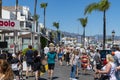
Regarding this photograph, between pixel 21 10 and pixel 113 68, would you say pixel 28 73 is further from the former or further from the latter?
pixel 21 10

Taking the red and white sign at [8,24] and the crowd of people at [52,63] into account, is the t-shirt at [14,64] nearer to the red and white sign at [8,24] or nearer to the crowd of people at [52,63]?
the crowd of people at [52,63]

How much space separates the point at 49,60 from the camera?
792 inches

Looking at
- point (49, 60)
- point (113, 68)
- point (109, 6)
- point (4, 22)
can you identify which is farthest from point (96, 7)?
point (113, 68)

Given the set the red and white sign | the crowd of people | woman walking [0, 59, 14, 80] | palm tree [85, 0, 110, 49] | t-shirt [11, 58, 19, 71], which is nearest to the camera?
woman walking [0, 59, 14, 80]

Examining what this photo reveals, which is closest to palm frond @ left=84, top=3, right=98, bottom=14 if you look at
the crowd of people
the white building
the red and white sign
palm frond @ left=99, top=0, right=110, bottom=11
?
palm frond @ left=99, top=0, right=110, bottom=11

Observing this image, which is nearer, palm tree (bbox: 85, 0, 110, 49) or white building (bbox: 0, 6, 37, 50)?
white building (bbox: 0, 6, 37, 50)

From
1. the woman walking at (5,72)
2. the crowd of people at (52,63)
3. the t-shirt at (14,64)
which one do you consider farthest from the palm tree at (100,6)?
the woman walking at (5,72)

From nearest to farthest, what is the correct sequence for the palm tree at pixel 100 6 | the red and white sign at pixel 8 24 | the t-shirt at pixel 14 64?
the t-shirt at pixel 14 64 < the red and white sign at pixel 8 24 < the palm tree at pixel 100 6

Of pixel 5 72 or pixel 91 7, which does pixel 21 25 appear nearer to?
pixel 91 7

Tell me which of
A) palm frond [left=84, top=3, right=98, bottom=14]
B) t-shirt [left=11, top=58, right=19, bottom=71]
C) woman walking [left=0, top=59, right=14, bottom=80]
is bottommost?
t-shirt [left=11, top=58, right=19, bottom=71]

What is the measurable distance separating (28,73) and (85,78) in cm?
→ 325

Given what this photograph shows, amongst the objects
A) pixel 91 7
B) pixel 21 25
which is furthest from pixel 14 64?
pixel 21 25

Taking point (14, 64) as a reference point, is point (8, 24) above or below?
above

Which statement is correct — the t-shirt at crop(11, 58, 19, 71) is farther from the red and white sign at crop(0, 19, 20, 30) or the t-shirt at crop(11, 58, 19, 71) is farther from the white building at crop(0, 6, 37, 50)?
the white building at crop(0, 6, 37, 50)
